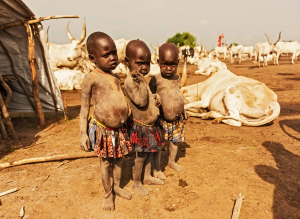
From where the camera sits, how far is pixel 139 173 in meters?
2.91

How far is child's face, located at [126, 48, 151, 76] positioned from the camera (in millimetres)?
2463

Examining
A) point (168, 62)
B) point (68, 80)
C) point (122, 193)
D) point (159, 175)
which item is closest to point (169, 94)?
point (168, 62)

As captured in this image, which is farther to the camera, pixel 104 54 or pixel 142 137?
pixel 142 137

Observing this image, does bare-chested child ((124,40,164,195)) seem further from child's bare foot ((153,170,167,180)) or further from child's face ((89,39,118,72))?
child's bare foot ((153,170,167,180))

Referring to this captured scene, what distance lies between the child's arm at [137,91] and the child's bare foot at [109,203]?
4.09 feet

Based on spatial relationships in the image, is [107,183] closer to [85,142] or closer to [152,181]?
[85,142]

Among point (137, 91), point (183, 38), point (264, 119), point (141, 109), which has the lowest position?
point (264, 119)

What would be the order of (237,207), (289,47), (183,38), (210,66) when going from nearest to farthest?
(237,207) → (210,66) → (289,47) → (183,38)

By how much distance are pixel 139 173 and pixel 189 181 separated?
2.76 ft

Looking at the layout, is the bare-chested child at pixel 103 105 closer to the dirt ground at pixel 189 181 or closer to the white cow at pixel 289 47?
the dirt ground at pixel 189 181

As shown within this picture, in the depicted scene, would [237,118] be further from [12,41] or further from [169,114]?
[12,41]

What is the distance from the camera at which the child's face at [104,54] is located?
2.30 m

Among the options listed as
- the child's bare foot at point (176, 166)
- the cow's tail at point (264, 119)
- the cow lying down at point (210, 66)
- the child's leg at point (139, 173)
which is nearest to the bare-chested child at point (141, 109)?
the child's leg at point (139, 173)

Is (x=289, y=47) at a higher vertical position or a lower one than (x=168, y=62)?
higher
